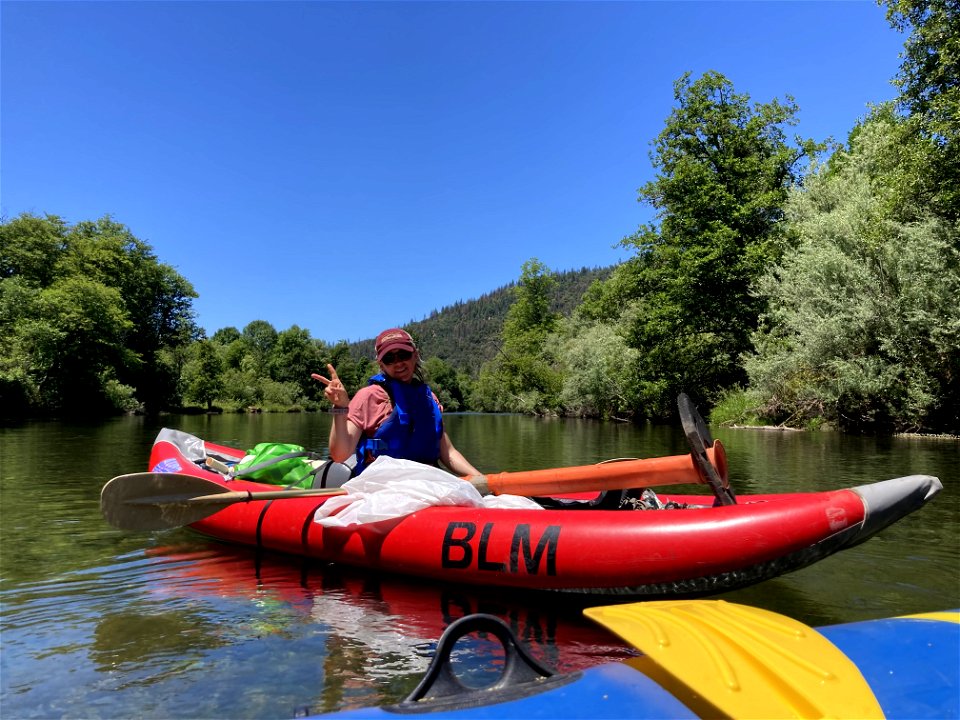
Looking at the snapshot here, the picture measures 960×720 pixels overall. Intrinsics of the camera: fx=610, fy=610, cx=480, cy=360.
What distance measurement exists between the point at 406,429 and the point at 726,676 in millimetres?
→ 3411

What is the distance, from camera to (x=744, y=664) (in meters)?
1.83

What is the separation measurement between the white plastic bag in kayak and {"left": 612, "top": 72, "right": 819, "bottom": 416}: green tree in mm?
20903

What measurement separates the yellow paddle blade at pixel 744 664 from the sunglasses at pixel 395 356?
3054 millimetres

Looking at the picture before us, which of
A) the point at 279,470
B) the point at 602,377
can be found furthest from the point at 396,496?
the point at 602,377

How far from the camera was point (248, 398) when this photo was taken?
54500 mm

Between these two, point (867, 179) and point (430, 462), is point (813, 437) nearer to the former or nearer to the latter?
point (867, 179)

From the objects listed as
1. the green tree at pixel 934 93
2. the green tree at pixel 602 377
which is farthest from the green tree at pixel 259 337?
the green tree at pixel 934 93

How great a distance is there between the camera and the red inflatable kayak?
10.4 ft

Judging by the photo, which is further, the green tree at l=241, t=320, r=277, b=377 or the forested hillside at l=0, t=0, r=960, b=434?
the green tree at l=241, t=320, r=277, b=377

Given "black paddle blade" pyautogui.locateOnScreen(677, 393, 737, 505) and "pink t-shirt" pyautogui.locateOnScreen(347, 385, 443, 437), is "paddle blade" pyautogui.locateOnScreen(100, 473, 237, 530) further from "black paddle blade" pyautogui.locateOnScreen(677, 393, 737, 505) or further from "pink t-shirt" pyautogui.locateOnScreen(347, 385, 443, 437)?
"black paddle blade" pyautogui.locateOnScreen(677, 393, 737, 505)

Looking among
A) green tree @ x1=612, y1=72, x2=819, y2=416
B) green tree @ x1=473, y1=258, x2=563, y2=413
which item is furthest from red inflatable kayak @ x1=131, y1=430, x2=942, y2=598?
green tree @ x1=473, y1=258, x2=563, y2=413

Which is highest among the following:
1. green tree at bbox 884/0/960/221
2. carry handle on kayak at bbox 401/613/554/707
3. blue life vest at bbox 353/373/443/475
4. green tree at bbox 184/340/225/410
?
green tree at bbox 884/0/960/221

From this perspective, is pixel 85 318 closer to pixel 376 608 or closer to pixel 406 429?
pixel 406 429

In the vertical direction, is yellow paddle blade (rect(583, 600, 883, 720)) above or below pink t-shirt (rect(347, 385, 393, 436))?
below
